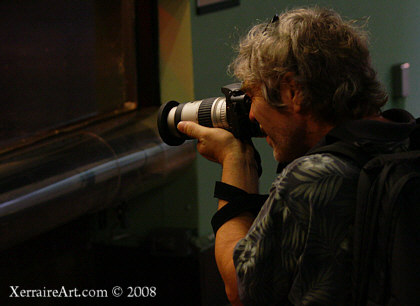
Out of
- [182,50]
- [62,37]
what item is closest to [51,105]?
[62,37]

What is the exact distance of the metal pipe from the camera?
1.08 metres

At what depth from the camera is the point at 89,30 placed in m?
1.70

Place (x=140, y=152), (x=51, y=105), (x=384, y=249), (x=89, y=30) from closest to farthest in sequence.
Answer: (x=384, y=249) < (x=140, y=152) < (x=51, y=105) < (x=89, y=30)

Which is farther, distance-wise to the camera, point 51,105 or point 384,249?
point 51,105

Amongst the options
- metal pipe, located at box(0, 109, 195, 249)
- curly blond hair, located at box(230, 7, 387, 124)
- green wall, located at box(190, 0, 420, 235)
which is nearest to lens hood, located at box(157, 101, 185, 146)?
curly blond hair, located at box(230, 7, 387, 124)

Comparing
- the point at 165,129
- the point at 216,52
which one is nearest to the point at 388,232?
the point at 165,129

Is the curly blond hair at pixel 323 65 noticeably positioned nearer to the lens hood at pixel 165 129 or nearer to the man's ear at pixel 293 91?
the man's ear at pixel 293 91

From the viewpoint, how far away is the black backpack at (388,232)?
18.9 inches

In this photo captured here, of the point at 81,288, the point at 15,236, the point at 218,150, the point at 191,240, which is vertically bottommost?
the point at 81,288

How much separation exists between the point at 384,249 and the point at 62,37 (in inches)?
56.5

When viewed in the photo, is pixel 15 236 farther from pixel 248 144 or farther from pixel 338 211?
pixel 338 211

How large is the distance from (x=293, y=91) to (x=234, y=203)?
19 centimetres

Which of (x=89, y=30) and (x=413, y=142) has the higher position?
(x=89, y=30)

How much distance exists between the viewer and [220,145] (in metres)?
0.76
